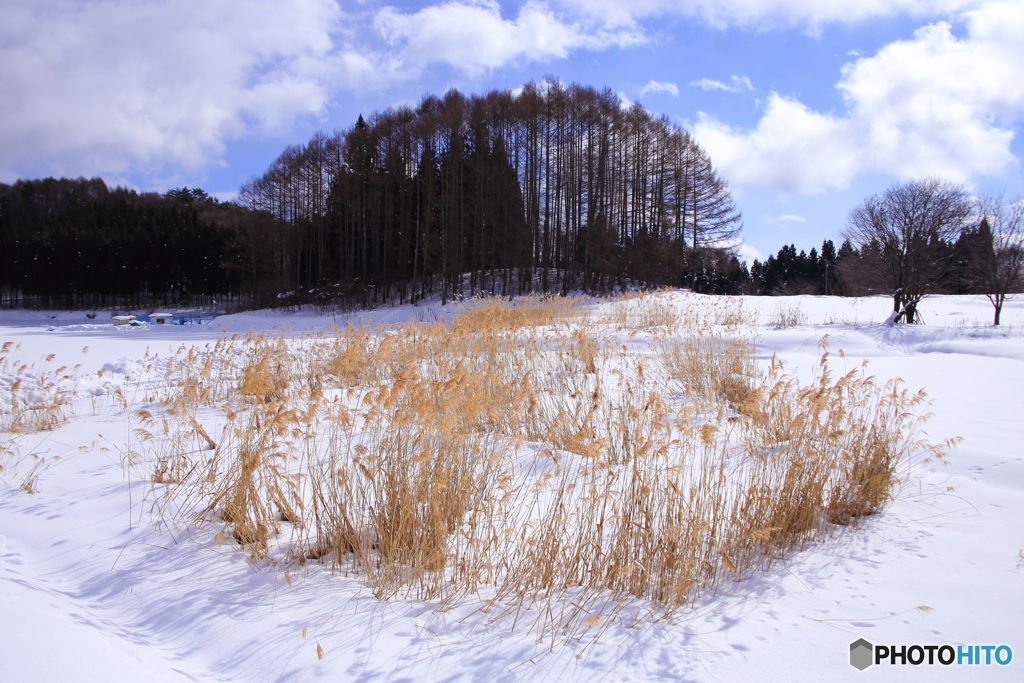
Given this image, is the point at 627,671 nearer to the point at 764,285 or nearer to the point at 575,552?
the point at 575,552

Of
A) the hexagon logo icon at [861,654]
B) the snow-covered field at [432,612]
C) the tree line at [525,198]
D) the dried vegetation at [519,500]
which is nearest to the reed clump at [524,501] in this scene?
the dried vegetation at [519,500]

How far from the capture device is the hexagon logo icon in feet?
5.88

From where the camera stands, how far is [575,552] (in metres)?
2.38

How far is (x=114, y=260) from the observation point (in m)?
38.6

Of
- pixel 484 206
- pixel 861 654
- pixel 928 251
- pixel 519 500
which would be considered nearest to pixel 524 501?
pixel 519 500

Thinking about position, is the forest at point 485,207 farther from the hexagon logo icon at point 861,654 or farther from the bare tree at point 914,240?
the hexagon logo icon at point 861,654

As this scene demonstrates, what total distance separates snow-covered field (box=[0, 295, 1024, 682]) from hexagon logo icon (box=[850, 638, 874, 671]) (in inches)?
1.3

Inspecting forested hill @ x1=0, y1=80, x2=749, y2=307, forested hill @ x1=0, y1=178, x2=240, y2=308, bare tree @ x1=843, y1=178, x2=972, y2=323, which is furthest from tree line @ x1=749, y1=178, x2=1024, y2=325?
forested hill @ x1=0, y1=178, x2=240, y2=308

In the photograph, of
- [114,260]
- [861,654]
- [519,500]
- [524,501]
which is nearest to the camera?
[861,654]

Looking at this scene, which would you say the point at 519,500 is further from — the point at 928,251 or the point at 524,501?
the point at 928,251

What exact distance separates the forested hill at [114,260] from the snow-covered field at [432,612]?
3812 cm

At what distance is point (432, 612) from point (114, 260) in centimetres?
4860

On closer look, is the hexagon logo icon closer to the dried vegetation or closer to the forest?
the dried vegetation

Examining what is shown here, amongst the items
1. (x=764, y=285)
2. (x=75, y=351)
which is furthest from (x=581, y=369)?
(x=764, y=285)
